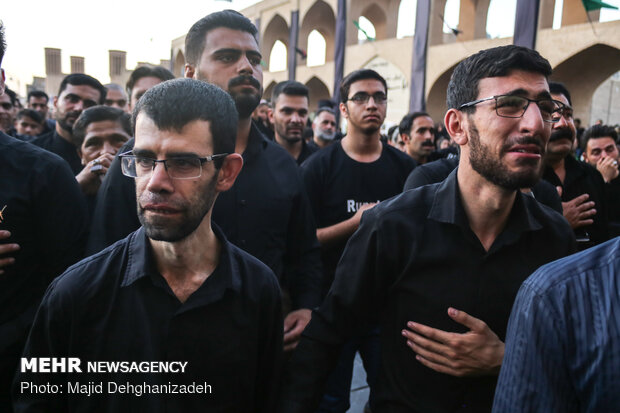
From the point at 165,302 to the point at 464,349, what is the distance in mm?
1027

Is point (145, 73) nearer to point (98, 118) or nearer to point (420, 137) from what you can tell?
point (98, 118)

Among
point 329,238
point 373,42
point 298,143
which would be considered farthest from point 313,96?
point 329,238

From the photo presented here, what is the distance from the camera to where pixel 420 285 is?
1634mm

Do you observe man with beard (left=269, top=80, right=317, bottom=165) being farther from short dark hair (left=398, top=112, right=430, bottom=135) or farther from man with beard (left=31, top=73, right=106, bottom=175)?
man with beard (left=31, top=73, right=106, bottom=175)

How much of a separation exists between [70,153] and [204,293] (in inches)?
110

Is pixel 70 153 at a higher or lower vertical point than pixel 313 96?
Result: lower

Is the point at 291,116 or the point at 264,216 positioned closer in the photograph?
the point at 264,216

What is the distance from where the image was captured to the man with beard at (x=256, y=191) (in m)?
2.07

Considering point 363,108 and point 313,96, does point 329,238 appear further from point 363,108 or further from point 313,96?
point 313,96

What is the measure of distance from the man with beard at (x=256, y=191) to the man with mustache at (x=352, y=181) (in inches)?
27.1

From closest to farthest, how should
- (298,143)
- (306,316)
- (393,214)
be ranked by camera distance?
(393,214)
(306,316)
(298,143)

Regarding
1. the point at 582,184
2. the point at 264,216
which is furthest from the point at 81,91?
the point at 582,184

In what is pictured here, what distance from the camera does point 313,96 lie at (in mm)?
→ 25469

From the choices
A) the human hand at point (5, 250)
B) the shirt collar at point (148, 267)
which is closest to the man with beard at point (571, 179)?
the shirt collar at point (148, 267)
